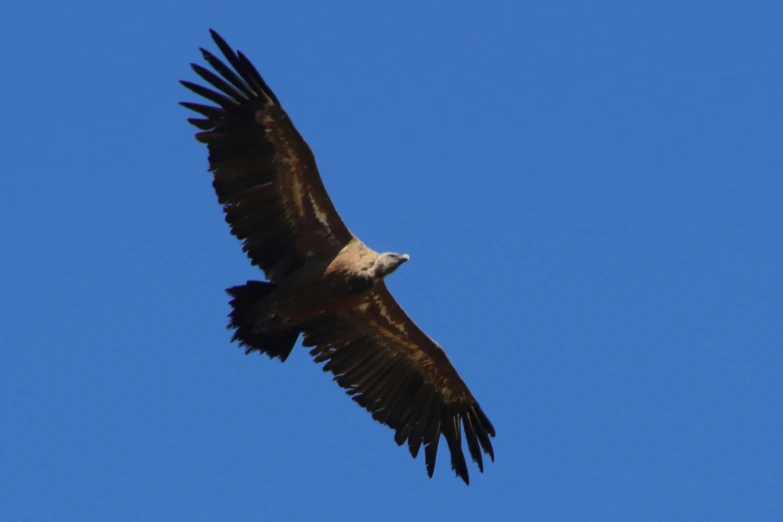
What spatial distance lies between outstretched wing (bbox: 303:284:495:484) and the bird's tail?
91 centimetres

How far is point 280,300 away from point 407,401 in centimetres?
257

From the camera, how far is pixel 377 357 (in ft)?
59.7

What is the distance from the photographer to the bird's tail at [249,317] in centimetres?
1666

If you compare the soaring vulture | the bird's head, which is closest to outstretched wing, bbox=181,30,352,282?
the soaring vulture

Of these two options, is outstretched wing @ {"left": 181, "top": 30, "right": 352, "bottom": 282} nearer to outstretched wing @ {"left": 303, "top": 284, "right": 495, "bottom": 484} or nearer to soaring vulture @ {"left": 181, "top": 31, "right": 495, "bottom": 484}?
soaring vulture @ {"left": 181, "top": 31, "right": 495, "bottom": 484}

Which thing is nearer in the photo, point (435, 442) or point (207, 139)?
point (207, 139)

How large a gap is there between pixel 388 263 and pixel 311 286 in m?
0.97

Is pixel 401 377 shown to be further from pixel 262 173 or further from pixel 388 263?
pixel 262 173

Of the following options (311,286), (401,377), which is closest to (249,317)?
(311,286)

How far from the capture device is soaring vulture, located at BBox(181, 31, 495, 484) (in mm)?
16188

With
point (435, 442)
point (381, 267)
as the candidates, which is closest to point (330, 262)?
point (381, 267)

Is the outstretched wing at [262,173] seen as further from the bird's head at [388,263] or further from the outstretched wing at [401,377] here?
the outstretched wing at [401,377]

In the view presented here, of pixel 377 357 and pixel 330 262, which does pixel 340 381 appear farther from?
pixel 330 262

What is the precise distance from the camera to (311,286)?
664 inches
